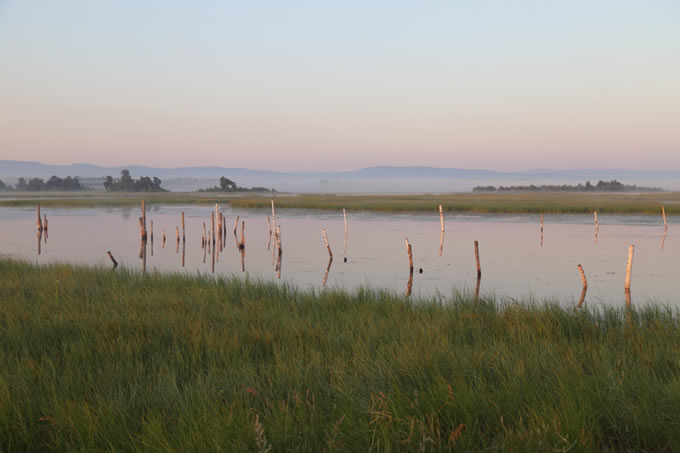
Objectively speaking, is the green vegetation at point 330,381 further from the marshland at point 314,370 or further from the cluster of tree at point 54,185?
the cluster of tree at point 54,185

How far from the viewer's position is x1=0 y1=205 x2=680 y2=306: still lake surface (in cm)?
2070

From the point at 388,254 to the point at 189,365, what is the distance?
23.2 meters

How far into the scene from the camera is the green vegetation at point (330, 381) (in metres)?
4.74

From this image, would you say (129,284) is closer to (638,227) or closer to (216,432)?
(216,432)

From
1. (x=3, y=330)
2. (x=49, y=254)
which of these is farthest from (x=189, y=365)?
(x=49, y=254)

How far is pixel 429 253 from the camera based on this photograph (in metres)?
30.6

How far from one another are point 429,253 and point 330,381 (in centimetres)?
2480

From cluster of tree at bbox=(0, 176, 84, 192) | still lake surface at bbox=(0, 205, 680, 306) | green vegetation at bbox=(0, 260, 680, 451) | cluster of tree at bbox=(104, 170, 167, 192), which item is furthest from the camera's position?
cluster of tree at bbox=(0, 176, 84, 192)

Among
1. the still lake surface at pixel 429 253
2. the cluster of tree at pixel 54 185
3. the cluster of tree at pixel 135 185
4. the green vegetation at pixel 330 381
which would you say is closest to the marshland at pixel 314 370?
the green vegetation at pixel 330 381

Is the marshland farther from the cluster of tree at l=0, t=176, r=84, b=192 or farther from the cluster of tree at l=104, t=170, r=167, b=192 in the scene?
the cluster of tree at l=0, t=176, r=84, b=192

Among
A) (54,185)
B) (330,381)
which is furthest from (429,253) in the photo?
(54,185)

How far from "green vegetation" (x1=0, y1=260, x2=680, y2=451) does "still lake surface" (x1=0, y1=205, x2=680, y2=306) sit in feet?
18.4

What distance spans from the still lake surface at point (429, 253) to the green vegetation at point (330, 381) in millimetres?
5611

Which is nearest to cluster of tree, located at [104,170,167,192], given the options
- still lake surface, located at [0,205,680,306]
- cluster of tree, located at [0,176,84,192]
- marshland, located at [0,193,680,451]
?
cluster of tree, located at [0,176,84,192]
